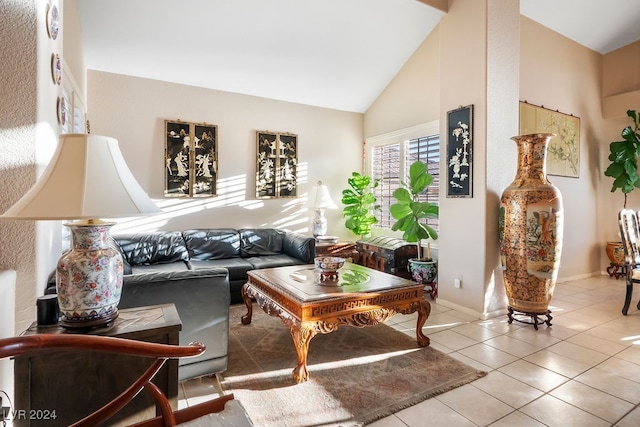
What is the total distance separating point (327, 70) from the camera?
4684 millimetres

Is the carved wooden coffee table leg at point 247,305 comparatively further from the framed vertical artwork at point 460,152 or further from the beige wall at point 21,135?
the framed vertical artwork at point 460,152

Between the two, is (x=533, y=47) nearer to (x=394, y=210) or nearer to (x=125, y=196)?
(x=394, y=210)

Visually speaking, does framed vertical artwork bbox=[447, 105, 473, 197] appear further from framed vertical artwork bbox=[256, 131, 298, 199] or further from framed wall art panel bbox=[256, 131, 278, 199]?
framed wall art panel bbox=[256, 131, 278, 199]

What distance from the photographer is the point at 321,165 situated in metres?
5.45

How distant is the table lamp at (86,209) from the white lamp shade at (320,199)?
371 cm

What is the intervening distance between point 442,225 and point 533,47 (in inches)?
111

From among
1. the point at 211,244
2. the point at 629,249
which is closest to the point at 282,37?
the point at 211,244

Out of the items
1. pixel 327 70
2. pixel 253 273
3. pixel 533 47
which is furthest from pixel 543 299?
pixel 327 70

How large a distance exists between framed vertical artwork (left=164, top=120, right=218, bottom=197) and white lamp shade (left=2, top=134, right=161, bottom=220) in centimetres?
326

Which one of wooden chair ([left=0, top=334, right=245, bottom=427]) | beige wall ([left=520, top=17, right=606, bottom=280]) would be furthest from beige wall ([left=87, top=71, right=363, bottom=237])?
wooden chair ([left=0, top=334, right=245, bottom=427])

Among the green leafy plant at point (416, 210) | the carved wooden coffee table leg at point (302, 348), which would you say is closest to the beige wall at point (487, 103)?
the green leafy plant at point (416, 210)

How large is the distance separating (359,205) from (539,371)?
337 centimetres

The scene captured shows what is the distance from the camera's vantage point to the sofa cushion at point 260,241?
176 inches

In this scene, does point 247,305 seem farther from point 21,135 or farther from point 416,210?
point 416,210
